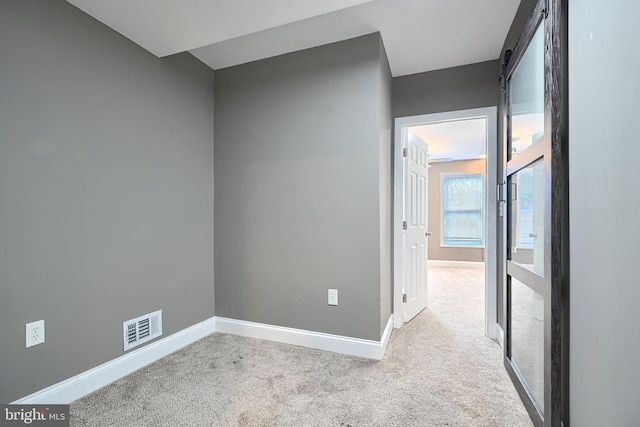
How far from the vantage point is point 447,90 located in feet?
8.85

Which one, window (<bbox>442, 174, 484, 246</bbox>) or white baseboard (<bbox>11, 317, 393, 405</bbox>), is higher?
window (<bbox>442, 174, 484, 246</bbox>)

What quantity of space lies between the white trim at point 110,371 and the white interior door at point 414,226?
207 cm

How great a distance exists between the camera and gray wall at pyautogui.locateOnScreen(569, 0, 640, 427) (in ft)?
2.52

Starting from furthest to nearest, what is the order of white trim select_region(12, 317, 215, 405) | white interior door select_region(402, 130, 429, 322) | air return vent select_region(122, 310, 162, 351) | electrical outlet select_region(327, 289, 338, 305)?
white interior door select_region(402, 130, 429, 322), electrical outlet select_region(327, 289, 338, 305), air return vent select_region(122, 310, 162, 351), white trim select_region(12, 317, 215, 405)

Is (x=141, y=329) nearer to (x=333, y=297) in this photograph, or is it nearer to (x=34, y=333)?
(x=34, y=333)

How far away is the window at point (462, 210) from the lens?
21.0ft

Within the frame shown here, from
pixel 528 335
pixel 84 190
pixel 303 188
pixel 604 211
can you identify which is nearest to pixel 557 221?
pixel 604 211

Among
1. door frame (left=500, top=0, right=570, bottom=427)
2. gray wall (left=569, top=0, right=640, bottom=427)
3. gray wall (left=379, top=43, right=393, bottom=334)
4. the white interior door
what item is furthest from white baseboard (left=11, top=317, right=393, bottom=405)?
gray wall (left=569, top=0, right=640, bottom=427)

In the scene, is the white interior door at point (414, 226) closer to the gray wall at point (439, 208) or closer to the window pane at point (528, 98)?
the window pane at point (528, 98)

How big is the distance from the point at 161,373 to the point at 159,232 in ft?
3.27

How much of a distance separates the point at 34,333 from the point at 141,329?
2.03ft

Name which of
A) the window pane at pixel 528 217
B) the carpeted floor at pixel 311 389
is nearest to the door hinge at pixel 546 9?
the window pane at pixel 528 217

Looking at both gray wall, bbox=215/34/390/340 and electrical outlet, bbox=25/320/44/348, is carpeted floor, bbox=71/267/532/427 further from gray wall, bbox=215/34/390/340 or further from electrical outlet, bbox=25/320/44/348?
electrical outlet, bbox=25/320/44/348

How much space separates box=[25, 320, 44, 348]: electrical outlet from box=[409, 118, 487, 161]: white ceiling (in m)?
3.57
